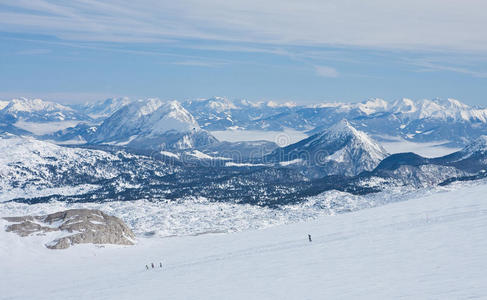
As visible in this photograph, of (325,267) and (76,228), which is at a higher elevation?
(325,267)

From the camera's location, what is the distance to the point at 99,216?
539 feet

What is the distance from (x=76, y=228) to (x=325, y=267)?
10765 cm

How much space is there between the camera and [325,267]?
5644 centimetres

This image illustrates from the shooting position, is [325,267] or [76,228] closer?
[325,267]

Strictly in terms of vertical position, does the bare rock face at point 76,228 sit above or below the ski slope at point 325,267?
below

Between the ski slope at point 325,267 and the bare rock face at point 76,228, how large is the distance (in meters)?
20.7

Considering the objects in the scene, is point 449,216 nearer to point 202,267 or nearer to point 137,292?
point 202,267

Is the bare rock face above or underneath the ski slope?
underneath

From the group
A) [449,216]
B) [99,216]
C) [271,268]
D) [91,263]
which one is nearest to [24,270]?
[91,263]

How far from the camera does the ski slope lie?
43062 mm

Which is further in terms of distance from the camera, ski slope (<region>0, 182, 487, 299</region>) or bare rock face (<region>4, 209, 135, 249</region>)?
bare rock face (<region>4, 209, 135, 249</region>)

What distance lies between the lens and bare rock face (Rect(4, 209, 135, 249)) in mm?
139750

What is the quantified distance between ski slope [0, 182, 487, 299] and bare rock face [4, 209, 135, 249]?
68.0 ft

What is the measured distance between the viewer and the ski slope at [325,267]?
4306 centimetres
